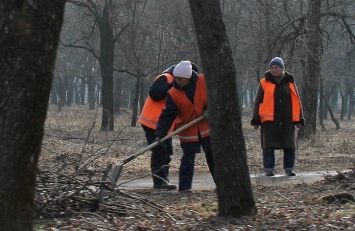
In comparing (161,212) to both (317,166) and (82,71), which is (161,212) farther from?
(82,71)

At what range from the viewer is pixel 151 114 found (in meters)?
11.8

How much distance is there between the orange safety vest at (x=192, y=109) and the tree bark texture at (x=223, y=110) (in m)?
2.92

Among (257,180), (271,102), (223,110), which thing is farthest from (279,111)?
(223,110)

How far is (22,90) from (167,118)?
544 cm

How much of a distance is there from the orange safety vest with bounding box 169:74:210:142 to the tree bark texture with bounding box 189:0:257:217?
2.92 m

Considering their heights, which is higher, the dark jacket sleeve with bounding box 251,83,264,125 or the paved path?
the dark jacket sleeve with bounding box 251,83,264,125

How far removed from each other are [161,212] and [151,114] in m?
3.62

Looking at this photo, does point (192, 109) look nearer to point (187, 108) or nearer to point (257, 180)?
point (187, 108)

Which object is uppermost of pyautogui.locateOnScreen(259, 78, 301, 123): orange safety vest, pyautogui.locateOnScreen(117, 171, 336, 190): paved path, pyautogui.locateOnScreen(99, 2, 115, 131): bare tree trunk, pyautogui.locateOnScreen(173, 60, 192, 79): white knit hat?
pyautogui.locateOnScreen(99, 2, 115, 131): bare tree trunk

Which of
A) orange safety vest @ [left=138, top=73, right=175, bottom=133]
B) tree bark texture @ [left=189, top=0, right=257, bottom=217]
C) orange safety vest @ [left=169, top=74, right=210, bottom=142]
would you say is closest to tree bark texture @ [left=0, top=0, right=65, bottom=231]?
tree bark texture @ [left=189, top=0, right=257, bottom=217]


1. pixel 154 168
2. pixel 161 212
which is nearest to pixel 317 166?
pixel 154 168

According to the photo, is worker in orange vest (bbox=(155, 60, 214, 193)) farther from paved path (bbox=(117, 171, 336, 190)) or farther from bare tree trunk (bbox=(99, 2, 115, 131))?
bare tree trunk (bbox=(99, 2, 115, 131))

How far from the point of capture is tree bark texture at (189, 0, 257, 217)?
7707 mm

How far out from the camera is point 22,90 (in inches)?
220
